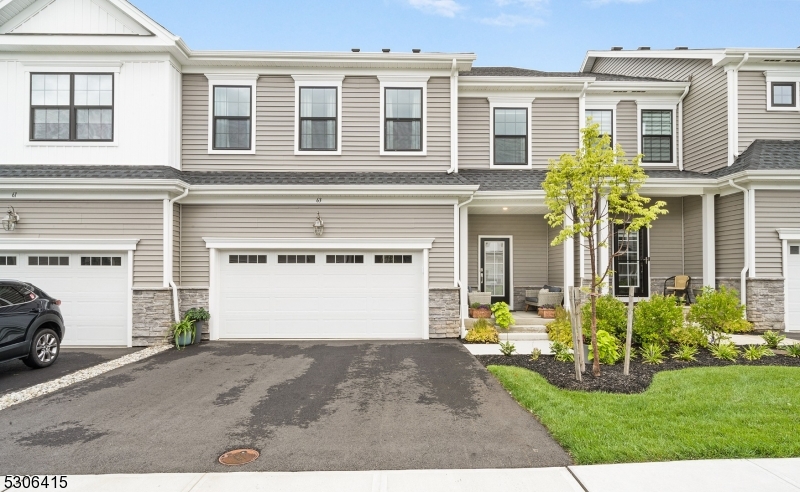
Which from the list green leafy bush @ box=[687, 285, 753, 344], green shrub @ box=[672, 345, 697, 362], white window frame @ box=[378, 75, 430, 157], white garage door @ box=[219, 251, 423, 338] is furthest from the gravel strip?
green leafy bush @ box=[687, 285, 753, 344]

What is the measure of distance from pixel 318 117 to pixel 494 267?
6314 millimetres

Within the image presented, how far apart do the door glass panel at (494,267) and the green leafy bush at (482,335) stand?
2.95 m

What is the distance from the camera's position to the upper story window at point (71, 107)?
33.9 ft

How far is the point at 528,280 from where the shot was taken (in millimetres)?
13031

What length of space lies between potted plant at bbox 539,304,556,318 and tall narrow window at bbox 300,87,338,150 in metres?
6.55

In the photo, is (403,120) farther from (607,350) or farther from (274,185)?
(607,350)

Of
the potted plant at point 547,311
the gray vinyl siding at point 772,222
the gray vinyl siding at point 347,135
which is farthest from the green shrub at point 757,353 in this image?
the gray vinyl siding at point 347,135

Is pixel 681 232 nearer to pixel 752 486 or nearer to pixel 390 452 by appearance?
pixel 752 486

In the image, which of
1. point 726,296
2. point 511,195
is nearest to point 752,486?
point 726,296

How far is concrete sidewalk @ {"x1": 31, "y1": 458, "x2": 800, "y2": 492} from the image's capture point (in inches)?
141

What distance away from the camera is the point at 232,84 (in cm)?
1112

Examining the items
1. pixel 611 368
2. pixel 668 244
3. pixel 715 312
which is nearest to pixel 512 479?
pixel 611 368

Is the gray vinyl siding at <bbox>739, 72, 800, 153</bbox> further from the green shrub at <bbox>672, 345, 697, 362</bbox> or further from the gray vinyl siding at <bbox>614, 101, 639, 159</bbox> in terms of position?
the green shrub at <bbox>672, 345, 697, 362</bbox>

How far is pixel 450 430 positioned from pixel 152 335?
765 cm
